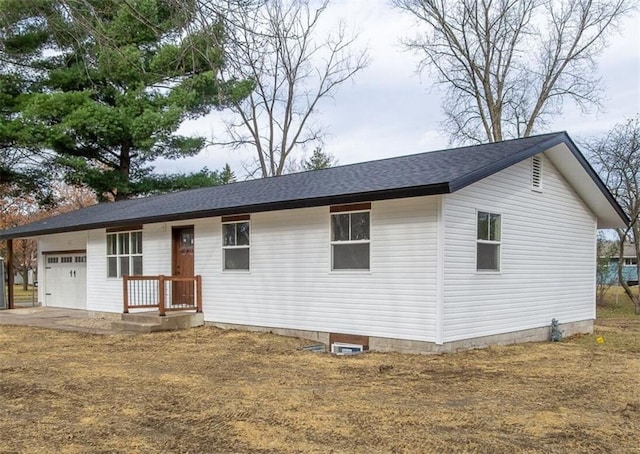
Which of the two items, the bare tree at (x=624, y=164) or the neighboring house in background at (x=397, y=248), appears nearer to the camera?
the neighboring house in background at (x=397, y=248)

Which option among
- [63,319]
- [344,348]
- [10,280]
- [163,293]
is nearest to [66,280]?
[10,280]

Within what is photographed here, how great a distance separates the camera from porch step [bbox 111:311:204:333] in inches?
447

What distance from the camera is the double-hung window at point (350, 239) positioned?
952 centimetres

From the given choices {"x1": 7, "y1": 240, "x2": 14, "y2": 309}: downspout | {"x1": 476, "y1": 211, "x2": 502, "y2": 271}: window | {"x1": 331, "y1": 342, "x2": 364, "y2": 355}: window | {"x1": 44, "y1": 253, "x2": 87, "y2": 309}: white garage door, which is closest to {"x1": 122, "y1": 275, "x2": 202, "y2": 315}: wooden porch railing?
{"x1": 331, "y1": 342, "x2": 364, "y2": 355}: window

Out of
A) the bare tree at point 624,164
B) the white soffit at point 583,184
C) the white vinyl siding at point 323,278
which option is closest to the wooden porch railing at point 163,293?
the white vinyl siding at point 323,278

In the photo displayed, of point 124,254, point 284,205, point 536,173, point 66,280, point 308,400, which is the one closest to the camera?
point 308,400

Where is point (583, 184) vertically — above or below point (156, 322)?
above

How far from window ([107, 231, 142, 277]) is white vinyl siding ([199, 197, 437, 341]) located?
225cm

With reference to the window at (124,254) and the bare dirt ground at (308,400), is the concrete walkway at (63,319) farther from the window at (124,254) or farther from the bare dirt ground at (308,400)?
the bare dirt ground at (308,400)

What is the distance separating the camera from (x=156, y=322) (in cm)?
1148

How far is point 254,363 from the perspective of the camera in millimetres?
8172

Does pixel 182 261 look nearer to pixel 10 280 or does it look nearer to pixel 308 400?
pixel 308 400

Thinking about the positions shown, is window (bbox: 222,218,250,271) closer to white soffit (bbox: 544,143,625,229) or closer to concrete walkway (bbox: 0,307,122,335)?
concrete walkway (bbox: 0,307,122,335)

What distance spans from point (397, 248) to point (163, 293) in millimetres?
5282
